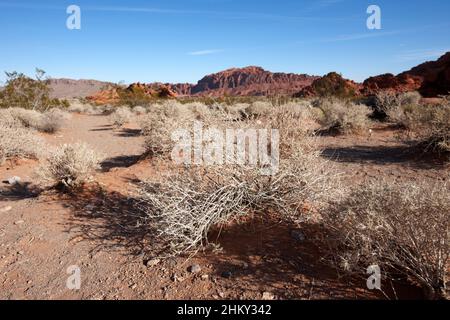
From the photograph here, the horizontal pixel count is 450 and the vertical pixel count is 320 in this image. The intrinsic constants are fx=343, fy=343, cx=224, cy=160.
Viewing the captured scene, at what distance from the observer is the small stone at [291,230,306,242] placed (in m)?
3.67

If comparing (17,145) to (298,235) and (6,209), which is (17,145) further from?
(298,235)

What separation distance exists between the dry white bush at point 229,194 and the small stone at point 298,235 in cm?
23

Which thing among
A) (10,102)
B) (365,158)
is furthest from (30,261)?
(10,102)

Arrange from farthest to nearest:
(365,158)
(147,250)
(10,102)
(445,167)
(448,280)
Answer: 1. (10,102)
2. (365,158)
3. (445,167)
4. (147,250)
5. (448,280)

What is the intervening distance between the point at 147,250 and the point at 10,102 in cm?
1881

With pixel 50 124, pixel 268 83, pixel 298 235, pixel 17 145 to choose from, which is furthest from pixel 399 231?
pixel 268 83

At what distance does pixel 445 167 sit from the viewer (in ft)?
22.8

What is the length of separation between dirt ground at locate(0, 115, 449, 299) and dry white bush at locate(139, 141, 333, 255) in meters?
0.21

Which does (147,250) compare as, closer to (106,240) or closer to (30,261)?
(106,240)

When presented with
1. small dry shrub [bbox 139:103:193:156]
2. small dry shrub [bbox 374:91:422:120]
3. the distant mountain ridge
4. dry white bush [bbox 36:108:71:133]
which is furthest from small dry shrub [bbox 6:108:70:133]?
the distant mountain ridge

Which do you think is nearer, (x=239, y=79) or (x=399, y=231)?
(x=399, y=231)

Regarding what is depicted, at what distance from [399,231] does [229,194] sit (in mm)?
1726

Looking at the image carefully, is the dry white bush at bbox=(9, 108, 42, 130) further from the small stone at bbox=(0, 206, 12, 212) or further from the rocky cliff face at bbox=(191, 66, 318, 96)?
the rocky cliff face at bbox=(191, 66, 318, 96)

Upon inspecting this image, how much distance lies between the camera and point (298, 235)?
12.2ft
